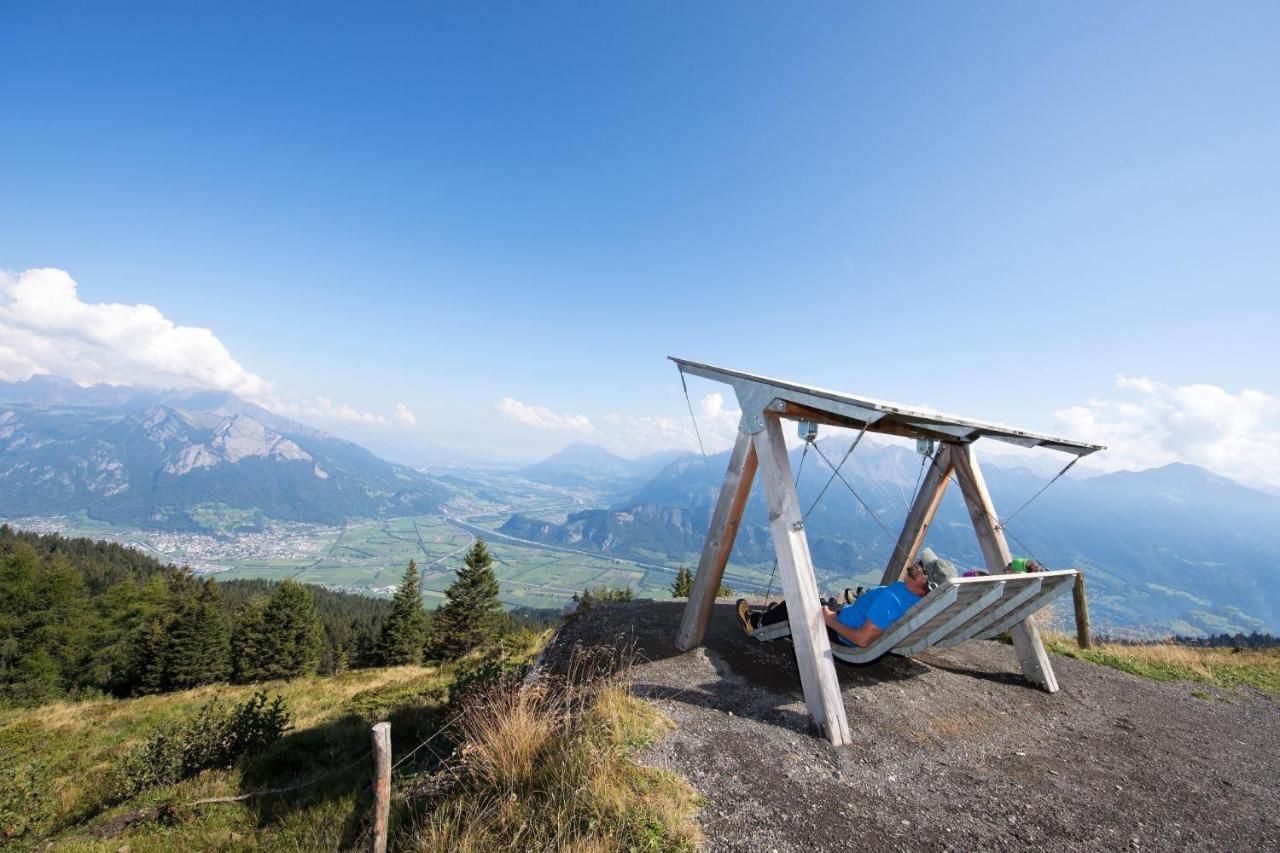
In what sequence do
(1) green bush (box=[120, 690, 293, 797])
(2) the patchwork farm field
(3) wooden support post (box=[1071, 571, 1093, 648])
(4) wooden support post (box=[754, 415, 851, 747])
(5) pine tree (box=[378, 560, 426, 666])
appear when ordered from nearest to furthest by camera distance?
(4) wooden support post (box=[754, 415, 851, 747]) < (1) green bush (box=[120, 690, 293, 797]) < (3) wooden support post (box=[1071, 571, 1093, 648]) < (5) pine tree (box=[378, 560, 426, 666]) < (2) the patchwork farm field

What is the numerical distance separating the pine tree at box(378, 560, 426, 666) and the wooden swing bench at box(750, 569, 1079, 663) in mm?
36595

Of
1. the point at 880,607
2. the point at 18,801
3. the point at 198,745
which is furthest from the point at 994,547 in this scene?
the point at 18,801

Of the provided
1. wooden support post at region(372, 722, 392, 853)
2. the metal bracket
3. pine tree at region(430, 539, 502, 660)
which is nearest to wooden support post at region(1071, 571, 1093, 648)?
the metal bracket

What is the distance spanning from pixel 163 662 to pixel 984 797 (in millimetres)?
47234

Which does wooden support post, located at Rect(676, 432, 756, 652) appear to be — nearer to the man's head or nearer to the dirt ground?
the dirt ground

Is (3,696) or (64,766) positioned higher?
(64,766)

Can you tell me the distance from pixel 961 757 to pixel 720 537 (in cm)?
329

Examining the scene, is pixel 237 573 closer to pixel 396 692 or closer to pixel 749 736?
pixel 396 692

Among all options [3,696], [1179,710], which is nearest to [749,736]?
[1179,710]

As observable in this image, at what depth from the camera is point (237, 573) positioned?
515ft

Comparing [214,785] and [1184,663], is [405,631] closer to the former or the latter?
[214,785]

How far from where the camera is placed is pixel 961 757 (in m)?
4.82

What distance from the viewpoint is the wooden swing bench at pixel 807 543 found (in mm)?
5074

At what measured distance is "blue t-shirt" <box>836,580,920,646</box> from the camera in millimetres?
6182
